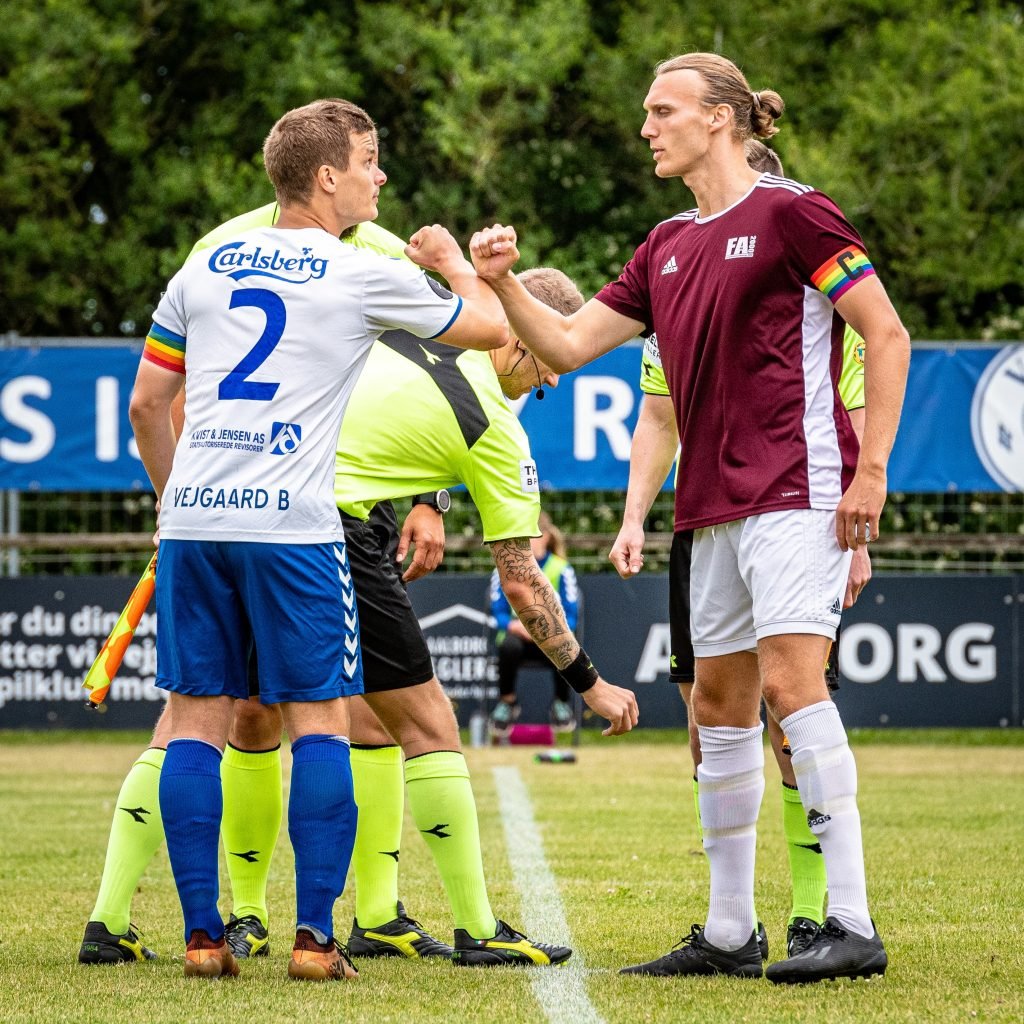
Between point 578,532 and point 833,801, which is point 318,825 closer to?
point 833,801

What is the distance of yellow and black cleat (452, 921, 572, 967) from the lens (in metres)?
→ 4.72

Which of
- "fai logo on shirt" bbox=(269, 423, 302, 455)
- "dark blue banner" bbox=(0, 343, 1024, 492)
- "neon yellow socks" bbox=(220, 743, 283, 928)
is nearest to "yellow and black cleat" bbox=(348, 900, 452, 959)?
"neon yellow socks" bbox=(220, 743, 283, 928)

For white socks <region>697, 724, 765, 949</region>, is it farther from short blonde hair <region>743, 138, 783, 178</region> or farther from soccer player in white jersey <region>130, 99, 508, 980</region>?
short blonde hair <region>743, 138, 783, 178</region>

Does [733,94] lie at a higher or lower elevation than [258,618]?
higher

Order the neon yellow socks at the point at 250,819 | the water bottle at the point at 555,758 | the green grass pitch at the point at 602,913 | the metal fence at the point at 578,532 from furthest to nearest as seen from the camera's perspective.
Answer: the metal fence at the point at 578,532 < the water bottle at the point at 555,758 < the neon yellow socks at the point at 250,819 < the green grass pitch at the point at 602,913

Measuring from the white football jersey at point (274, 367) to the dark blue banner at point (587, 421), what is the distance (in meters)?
10.4

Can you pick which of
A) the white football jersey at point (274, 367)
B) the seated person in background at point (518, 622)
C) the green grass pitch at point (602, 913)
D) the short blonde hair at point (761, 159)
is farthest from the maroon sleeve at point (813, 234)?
the seated person in background at point (518, 622)

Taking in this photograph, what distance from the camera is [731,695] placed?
456 centimetres

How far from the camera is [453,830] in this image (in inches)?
192

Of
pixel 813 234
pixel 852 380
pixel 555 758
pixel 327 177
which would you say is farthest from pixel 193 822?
pixel 555 758

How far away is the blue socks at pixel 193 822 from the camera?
426 cm

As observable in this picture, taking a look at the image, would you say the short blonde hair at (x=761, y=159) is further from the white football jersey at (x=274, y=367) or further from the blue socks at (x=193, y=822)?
the blue socks at (x=193, y=822)

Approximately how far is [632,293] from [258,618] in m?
1.41

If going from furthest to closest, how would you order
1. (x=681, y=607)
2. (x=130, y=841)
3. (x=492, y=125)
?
(x=492, y=125) < (x=681, y=607) < (x=130, y=841)
